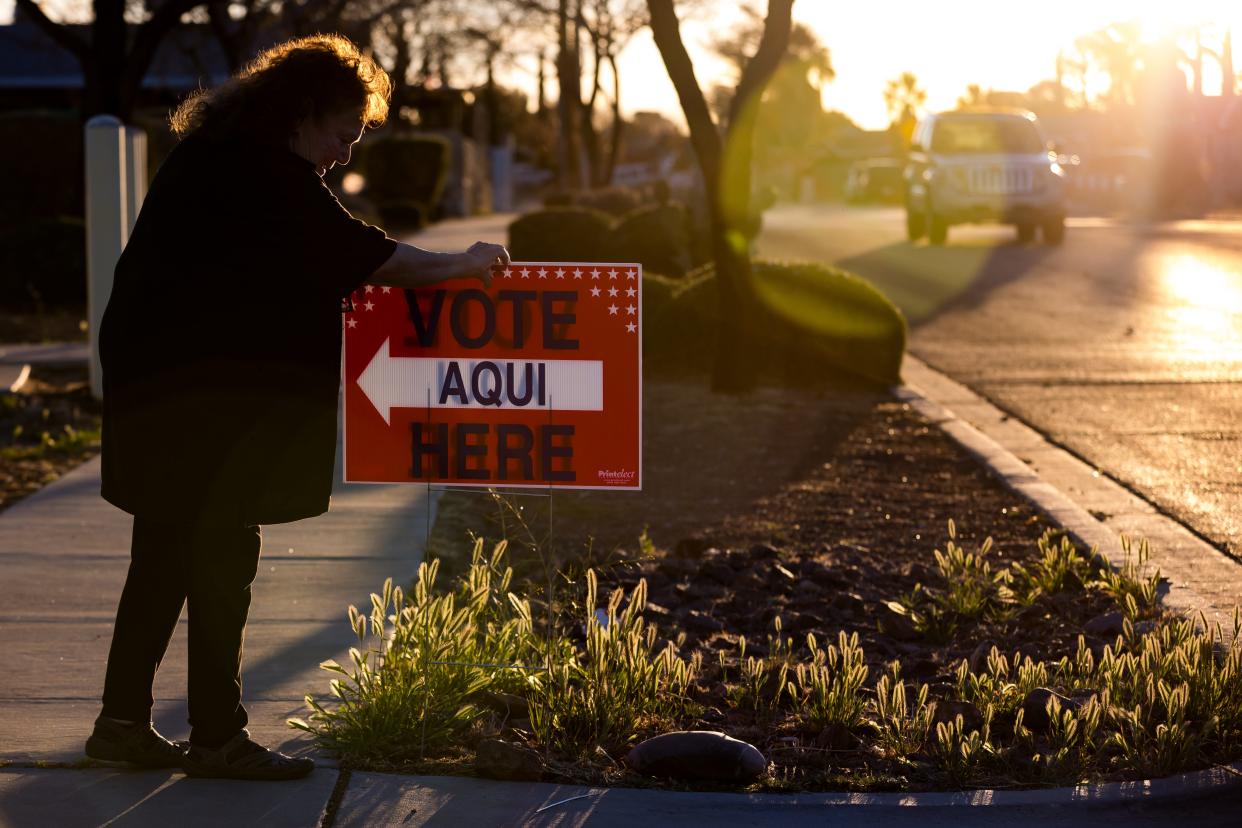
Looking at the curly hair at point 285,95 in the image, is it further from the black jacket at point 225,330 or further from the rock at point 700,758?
the rock at point 700,758

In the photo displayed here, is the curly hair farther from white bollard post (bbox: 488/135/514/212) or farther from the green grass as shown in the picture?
white bollard post (bbox: 488/135/514/212)

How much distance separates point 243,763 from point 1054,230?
85.9 feet

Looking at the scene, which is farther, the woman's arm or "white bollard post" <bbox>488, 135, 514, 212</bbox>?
"white bollard post" <bbox>488, 135, 514, 212</bbox>

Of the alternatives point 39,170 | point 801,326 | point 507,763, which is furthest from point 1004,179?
point 507,763

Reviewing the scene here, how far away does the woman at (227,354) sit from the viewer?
441 cm

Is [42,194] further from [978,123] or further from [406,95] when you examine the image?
[406,95]

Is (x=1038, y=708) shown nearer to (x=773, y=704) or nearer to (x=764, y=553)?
(x=773, y=704)

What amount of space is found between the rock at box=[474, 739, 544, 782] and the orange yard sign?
70 centimetres

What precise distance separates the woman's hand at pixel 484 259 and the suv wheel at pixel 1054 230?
1002 inches

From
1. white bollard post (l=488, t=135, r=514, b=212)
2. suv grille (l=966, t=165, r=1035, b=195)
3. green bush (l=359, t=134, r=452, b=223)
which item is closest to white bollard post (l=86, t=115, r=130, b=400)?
suv grille (l=966, t=165, r=1035, b=195)

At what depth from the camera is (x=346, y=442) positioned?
4992 mm

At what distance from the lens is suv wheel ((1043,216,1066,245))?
95.7ft

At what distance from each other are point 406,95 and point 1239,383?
49.7 meters

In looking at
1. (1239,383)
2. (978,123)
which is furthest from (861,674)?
(978,123)
